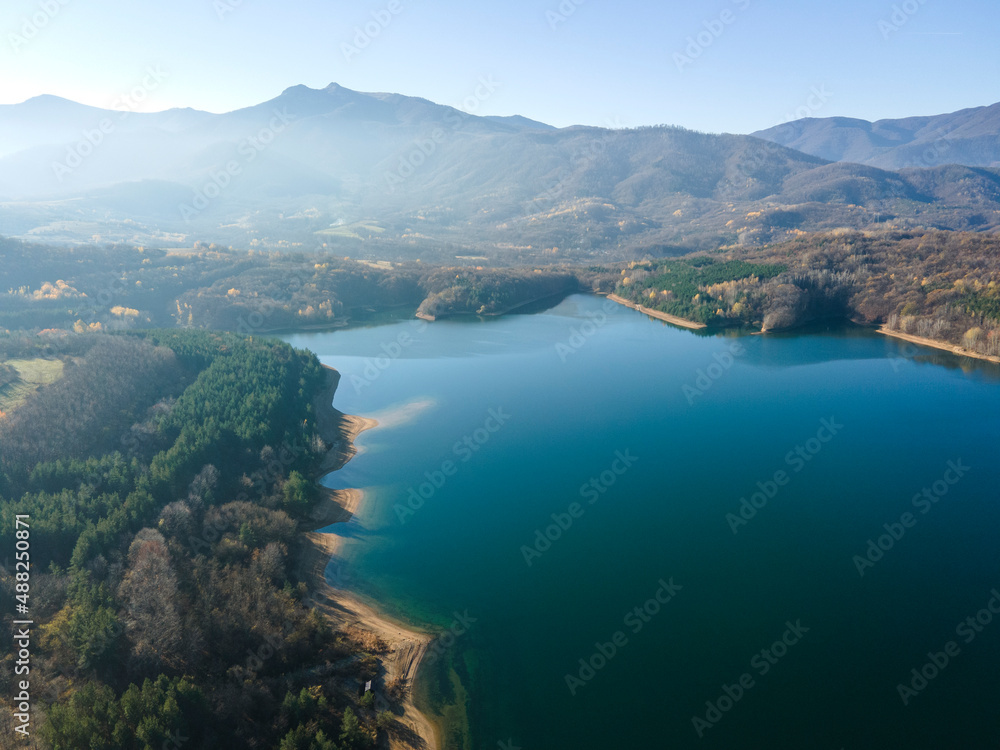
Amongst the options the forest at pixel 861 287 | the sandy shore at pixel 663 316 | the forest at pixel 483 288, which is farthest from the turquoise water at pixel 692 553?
the sandy shore at pixel 663 316

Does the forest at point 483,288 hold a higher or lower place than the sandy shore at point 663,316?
higher

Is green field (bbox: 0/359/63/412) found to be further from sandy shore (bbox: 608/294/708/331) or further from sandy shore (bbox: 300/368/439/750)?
sandy shore (bbox: 608/294/708/331)

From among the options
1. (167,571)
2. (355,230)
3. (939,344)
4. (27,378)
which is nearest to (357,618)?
(167,571)

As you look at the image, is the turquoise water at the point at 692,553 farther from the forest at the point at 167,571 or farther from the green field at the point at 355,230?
the green field at the point at 355,230

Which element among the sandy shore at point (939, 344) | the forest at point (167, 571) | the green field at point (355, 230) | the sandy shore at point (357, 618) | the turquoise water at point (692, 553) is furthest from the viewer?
the green field at point (355, 230)

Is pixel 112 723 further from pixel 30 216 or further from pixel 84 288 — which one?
pixel 30 216

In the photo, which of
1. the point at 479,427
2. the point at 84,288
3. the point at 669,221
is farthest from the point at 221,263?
the point at 669,221
